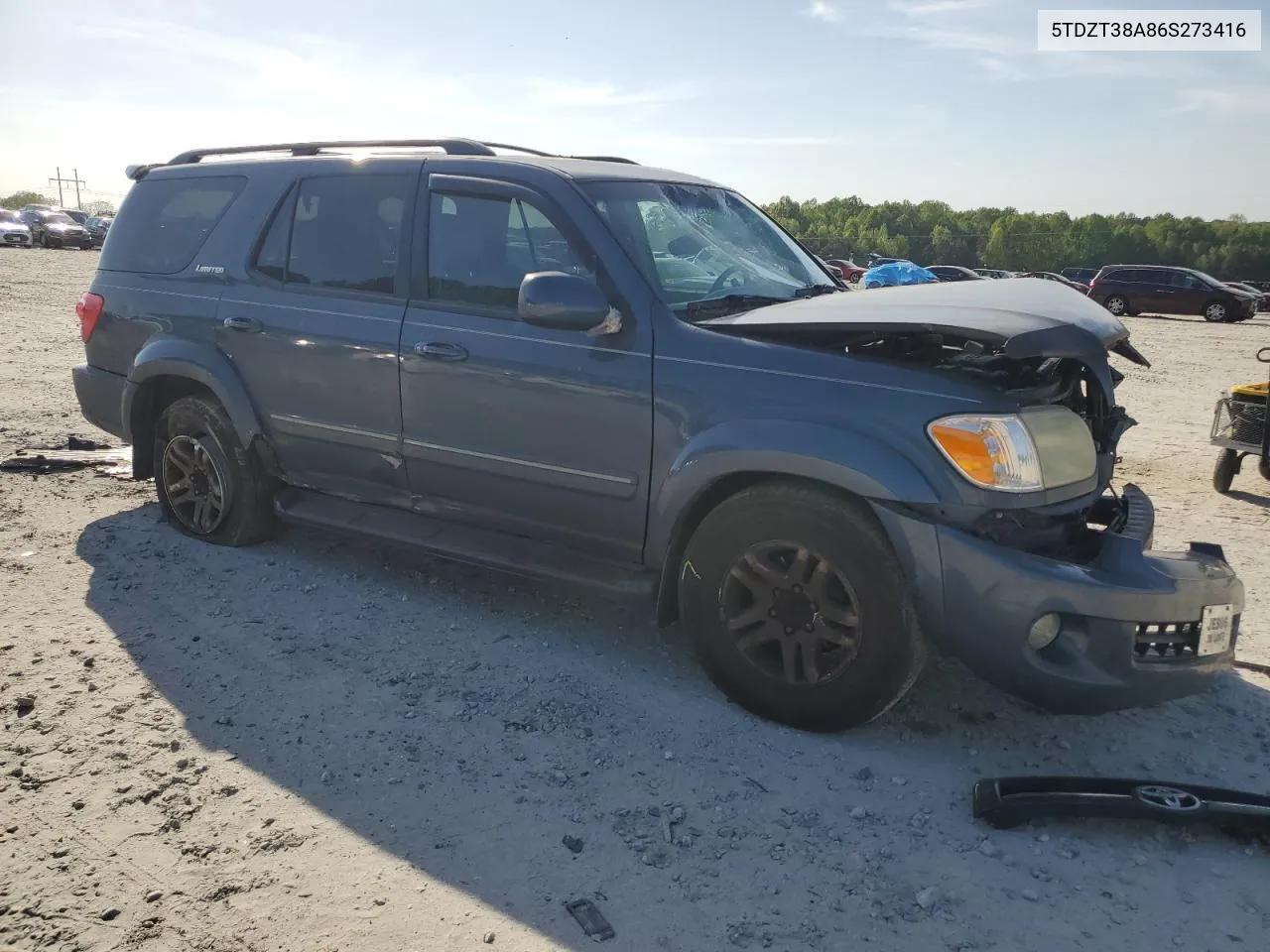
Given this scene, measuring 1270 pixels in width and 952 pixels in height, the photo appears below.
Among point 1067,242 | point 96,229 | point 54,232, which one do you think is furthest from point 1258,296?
point 1067,242

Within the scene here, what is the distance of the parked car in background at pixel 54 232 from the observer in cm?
3994

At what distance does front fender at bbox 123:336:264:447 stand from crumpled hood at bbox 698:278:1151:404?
2437 millimetres

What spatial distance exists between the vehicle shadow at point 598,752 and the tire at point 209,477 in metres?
0.38

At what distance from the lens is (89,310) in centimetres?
536

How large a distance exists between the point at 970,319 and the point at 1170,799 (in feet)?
4.99

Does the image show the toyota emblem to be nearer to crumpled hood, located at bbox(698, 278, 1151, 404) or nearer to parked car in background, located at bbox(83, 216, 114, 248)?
crumpled hood, located at bbox(698, 278, 1151, 404)

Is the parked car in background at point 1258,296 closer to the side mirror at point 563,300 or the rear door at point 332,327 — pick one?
the rear door at point 332,327

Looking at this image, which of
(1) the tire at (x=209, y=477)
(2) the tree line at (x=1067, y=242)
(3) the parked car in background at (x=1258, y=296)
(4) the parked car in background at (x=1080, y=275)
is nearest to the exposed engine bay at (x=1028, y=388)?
(1) the tire at (x=209, y=477)

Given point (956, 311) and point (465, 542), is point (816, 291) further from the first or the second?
point (465, 542)

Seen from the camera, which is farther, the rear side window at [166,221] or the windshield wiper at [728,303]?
the rear side window at [166,221]

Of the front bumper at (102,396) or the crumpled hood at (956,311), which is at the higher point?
the crumpled hood at (956,311)

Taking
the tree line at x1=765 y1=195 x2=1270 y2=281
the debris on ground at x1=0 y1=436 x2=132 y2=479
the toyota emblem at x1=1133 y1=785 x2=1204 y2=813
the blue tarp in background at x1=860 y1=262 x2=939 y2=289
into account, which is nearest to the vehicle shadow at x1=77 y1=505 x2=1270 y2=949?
the toyota emblem at x1=1133 y1=785 x2=1204 y2=813

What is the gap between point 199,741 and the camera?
329 centimetres

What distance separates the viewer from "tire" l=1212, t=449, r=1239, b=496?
6680 millimetres
